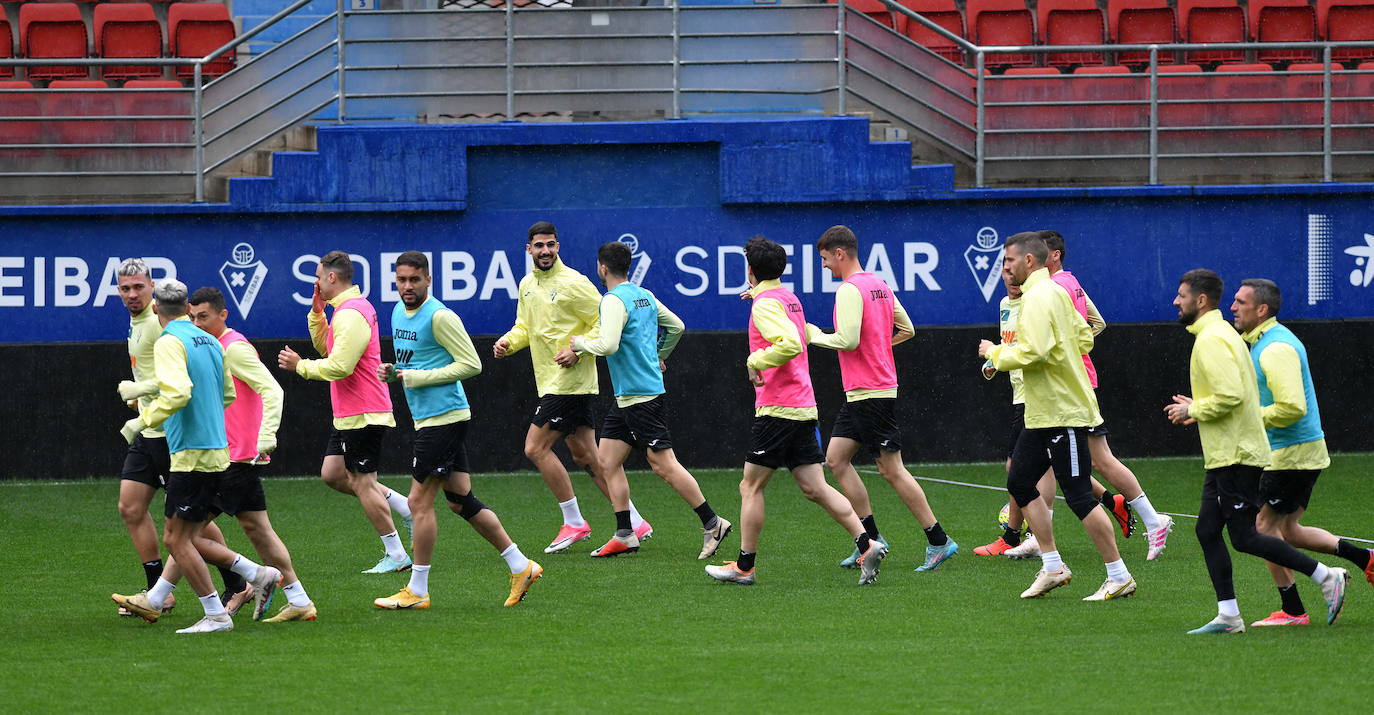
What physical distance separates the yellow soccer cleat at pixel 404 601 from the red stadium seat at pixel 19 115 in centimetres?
892

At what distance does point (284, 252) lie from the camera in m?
14.9

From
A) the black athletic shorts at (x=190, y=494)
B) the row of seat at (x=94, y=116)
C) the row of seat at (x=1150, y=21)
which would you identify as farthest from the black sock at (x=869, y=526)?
the row of seat at (x=1150, y=21)

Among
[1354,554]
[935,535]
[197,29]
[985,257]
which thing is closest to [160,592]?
[935,535]

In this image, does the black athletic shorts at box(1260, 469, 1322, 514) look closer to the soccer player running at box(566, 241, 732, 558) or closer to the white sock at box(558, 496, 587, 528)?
the soccer player running at box(566, 241, 732, 558)

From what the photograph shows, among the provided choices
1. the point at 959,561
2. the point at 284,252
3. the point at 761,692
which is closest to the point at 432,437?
the point at 761,692

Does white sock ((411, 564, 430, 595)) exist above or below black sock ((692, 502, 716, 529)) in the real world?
below

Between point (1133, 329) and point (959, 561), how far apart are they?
6.09 meters

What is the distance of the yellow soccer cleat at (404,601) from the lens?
27.5 feet

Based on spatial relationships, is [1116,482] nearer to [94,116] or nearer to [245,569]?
[245,569]

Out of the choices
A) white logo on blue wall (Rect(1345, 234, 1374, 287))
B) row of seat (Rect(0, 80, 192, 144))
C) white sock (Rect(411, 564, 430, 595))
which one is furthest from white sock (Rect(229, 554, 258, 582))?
white logo on blue wall (Rect(1345, 234, 1374, 287))

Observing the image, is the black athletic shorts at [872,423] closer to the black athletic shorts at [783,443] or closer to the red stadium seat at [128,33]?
the black athletic shorts at [783,443]

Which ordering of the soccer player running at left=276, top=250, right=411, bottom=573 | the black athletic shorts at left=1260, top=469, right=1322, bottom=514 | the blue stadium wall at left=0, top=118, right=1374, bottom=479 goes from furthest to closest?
the blue stadium wall at left=0, top=118, right=1374, bottom=479 → the soccer player running at left=276, top=250, right=411, bottom=573 → the black athletic shorts at left=1260, top=469, right=1322, bottom=514

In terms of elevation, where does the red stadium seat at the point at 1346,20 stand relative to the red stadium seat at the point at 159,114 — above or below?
above

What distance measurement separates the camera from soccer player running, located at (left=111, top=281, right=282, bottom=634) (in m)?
7.61
